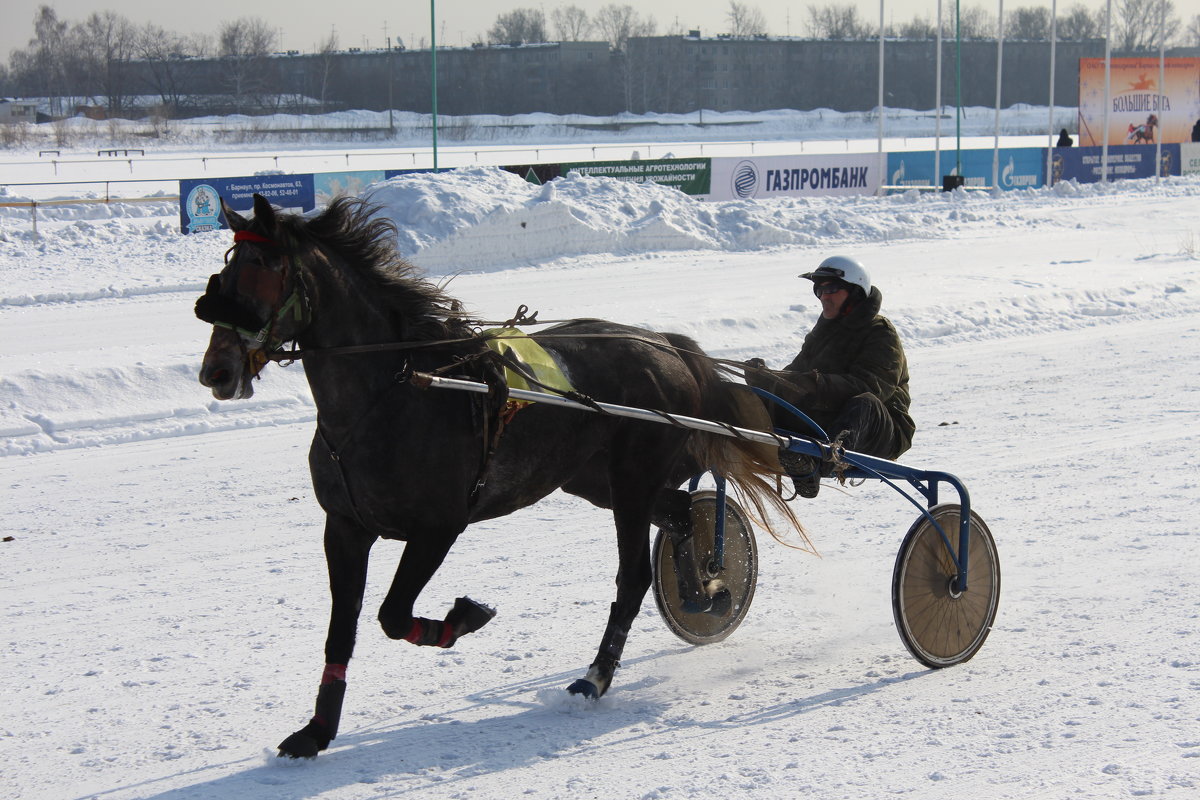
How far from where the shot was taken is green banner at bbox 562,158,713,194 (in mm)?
24266

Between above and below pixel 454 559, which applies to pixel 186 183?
above

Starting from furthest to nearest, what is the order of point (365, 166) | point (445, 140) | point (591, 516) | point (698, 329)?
point (445, 140), point (365, 166), point (698, 329), point (591, 516)

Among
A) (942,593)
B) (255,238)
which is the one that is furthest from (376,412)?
(942,593)

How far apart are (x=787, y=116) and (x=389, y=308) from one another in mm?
81815

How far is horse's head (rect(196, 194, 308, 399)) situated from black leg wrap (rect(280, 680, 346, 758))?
1.03 m

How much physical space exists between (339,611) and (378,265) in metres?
1.16

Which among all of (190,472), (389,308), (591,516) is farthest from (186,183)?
(389,308)

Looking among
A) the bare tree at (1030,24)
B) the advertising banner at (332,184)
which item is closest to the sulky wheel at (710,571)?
the advertising banner at (332,184)

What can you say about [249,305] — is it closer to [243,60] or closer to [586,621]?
[586,621]

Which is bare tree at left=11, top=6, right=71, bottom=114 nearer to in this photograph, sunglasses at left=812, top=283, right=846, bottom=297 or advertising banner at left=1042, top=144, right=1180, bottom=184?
advertising banner at left=1042, top=144, right=1180, bottom=184

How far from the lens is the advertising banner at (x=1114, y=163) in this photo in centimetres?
3228

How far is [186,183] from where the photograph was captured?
19.6 m

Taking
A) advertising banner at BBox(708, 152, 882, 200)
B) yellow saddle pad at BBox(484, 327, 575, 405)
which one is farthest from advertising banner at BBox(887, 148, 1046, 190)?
yellow saddle pad at BBox(484, 327, 575, 405)

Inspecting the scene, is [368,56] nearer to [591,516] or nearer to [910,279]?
[910,279]
